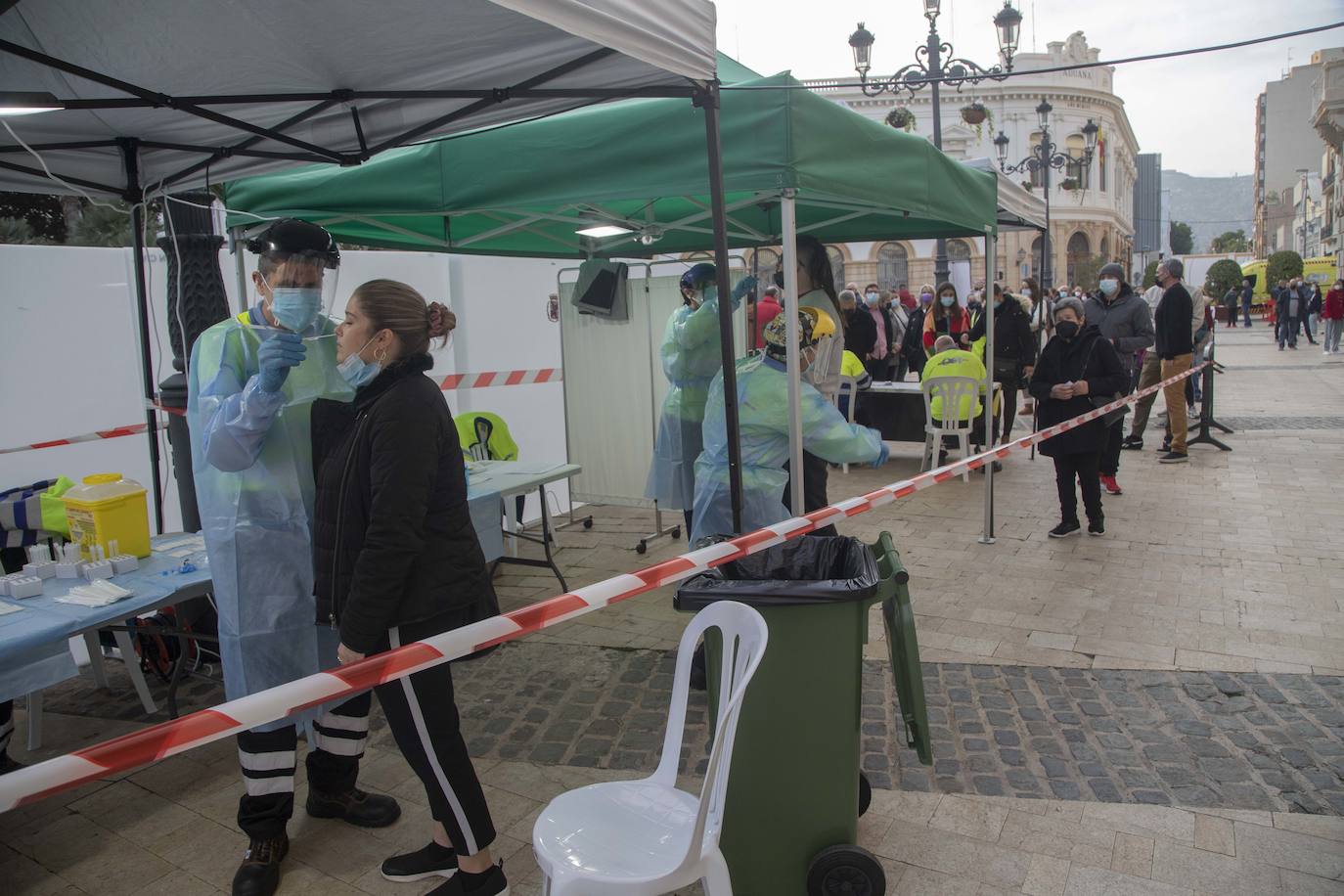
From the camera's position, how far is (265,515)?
2.73 metres

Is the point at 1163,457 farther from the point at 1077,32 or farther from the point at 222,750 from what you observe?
the point at 1077,32

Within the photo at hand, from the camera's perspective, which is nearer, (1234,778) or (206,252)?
(1234,778)

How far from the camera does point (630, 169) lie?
375cm

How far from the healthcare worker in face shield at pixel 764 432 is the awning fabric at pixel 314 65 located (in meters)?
1.14

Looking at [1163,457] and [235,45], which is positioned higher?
[235,45]

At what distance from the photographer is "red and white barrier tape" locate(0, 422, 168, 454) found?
17.0 feet

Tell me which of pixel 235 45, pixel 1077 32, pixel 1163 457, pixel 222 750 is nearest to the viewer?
pixel 235 45

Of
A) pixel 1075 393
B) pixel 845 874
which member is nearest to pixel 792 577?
pixel 845 874

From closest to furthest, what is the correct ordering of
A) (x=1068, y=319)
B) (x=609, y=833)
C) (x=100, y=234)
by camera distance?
(x=609, y=833)
(x=1068, y=319)
(x=100, y=234)

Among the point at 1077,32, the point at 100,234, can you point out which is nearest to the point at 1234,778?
the point at 100,234

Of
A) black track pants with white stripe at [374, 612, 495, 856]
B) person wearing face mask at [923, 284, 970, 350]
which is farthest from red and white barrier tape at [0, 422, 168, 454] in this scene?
person wearing face mask at [923, 284, 970, 350]

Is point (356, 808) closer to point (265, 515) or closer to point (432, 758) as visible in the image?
point (432, 758)

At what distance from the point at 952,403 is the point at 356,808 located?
6.62 metres

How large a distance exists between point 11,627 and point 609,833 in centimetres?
199
